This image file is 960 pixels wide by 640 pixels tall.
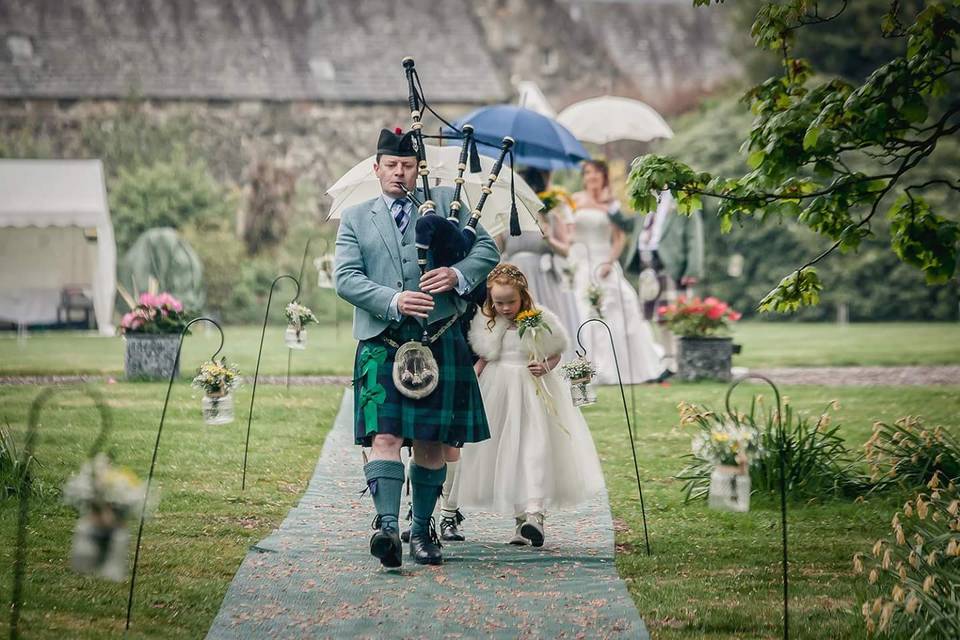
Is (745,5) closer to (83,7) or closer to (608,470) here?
(83,7)

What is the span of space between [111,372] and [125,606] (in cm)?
961

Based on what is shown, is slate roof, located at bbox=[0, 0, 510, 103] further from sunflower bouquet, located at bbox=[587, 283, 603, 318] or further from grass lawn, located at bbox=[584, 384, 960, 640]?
grass lawn, located at bbox=[584, 384, 960, 640]

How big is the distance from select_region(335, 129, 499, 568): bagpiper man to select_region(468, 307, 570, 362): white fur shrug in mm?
560

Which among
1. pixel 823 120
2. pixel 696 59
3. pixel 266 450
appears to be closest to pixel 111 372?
pixel 266 450

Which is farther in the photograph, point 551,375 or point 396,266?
point 551,375

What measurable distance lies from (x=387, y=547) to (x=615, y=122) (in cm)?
1081

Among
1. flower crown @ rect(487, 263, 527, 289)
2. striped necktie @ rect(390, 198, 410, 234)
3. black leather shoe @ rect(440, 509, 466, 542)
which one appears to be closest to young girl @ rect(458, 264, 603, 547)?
flower crown @ rect(487, 263, 527, 289)

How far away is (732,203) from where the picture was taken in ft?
19.9

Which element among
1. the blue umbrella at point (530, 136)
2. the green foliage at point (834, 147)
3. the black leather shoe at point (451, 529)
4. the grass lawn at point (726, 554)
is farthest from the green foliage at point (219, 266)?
the green foliage at point (834, 147)

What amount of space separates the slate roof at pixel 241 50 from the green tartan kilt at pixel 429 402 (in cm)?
3131

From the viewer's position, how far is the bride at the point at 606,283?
555 inches

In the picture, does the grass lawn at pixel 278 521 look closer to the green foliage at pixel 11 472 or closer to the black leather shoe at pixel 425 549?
the green foliage at pixel 11 472

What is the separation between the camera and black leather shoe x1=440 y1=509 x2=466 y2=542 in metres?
6.84

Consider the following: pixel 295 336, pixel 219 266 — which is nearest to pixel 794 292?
pixel 295 336
